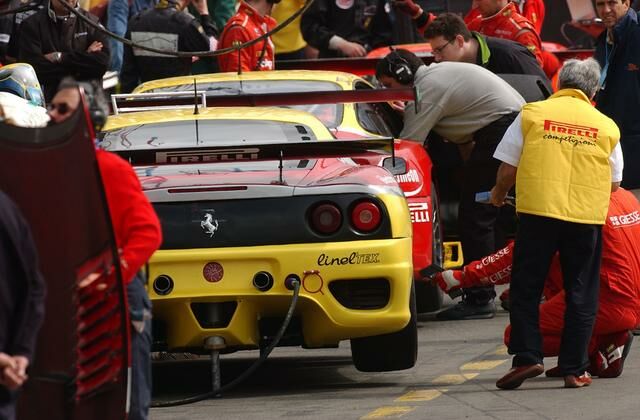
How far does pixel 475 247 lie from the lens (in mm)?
11539

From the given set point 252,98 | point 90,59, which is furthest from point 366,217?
point 90,59

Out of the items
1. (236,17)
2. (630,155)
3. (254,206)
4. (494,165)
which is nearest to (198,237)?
(254,206)

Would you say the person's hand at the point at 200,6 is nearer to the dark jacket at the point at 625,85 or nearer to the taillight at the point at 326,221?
the dark jacket at the point at 625,85

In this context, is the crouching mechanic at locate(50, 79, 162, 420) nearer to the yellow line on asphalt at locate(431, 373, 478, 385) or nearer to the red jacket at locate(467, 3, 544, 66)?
the yellow line on asphalt at locate(431, 373, 478, 385)

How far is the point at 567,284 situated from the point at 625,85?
416 cm

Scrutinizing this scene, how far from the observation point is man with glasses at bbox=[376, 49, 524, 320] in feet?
37.3

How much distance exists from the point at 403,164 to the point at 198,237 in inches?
84.6

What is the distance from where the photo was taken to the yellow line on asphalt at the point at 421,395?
8352mm

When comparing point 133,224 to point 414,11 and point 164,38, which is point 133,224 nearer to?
point 414,11

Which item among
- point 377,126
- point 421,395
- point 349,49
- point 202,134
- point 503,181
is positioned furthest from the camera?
point 349,49

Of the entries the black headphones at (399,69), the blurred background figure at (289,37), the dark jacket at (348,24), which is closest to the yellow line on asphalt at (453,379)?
the black headphones at (399,69)

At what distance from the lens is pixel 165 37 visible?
1509 cm

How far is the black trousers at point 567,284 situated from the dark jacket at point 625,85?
385 cm

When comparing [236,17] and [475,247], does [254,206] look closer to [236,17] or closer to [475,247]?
[475,247]
